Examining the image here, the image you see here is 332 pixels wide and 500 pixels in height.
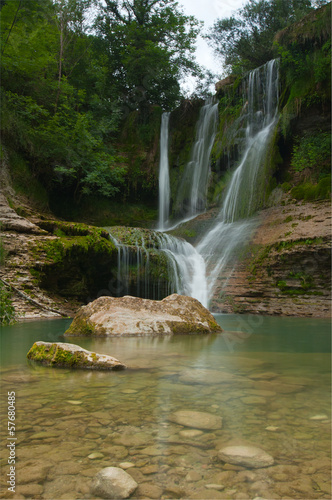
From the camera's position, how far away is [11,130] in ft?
46.1

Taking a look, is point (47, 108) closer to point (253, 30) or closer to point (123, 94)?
point (123, 94)

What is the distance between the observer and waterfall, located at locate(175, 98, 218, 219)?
18016mm

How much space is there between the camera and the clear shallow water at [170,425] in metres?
1.34

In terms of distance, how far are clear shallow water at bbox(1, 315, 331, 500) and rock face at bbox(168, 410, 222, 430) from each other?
1.9 inches

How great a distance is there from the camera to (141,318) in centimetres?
587

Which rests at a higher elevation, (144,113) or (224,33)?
(224,33)

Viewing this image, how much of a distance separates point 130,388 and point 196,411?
655 mm

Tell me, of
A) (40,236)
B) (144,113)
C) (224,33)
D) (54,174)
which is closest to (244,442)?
(40,236)

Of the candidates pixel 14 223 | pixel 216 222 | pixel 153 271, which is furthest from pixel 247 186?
pixel 14 223

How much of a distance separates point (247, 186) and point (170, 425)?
13.7 metres

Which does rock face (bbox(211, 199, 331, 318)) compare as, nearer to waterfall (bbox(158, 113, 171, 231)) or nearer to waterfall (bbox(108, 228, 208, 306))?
waterfall (bbox(108, 228, 208, 306))

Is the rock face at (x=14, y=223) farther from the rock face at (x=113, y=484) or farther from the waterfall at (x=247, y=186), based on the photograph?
the rock face at (x=113, y=484)

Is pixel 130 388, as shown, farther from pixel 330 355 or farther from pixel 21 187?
pixel 21 187

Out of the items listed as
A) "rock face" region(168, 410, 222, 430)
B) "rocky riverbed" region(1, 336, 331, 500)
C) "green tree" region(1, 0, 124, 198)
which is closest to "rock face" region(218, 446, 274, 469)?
"rocky riverbed" region(1, 336, 331, 500)
